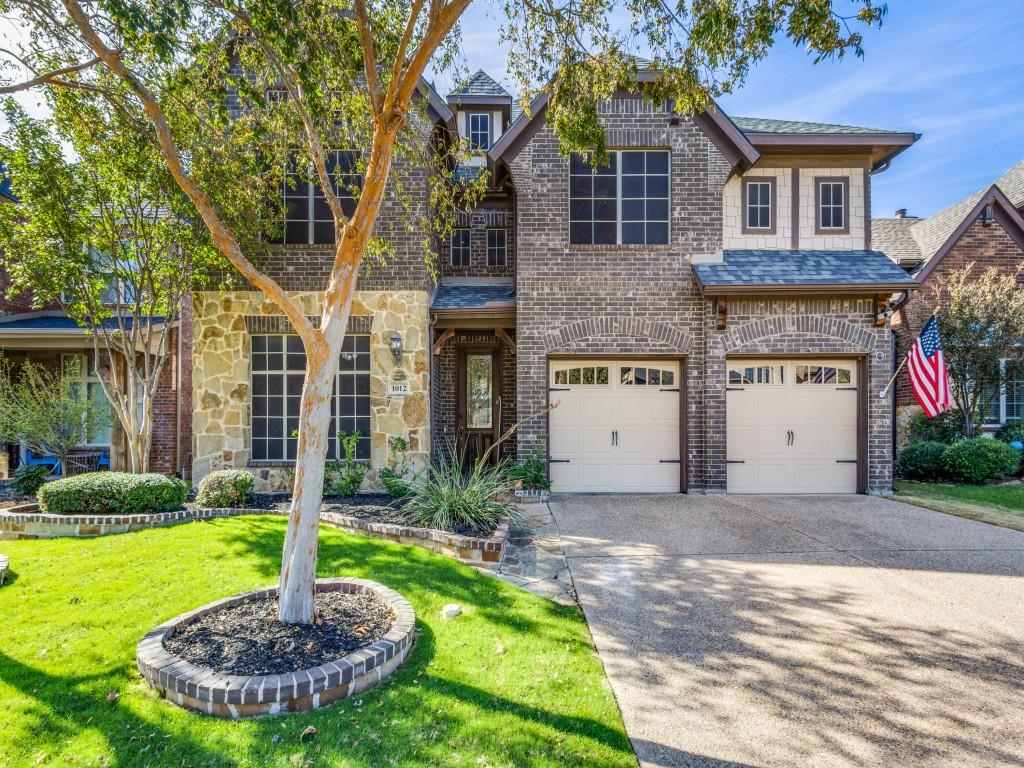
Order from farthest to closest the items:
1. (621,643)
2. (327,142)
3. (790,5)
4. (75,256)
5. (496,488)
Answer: (75,256), (496,488), (327,142), (790,5), (621,643)

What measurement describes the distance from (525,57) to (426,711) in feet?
20.8

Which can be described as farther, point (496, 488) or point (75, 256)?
point (75, 256)

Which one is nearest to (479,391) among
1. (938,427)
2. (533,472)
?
(533,472)

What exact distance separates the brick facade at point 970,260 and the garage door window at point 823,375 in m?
3.51

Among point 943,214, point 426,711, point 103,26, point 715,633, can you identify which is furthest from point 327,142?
point 943,214

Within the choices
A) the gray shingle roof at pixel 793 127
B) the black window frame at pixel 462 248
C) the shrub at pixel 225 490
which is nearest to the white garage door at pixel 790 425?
the gray shingle roof at pixel 793 127

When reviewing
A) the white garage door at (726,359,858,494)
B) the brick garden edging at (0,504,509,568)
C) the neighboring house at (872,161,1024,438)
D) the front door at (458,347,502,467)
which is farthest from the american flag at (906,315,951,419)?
the front door at (458,347,502,467)

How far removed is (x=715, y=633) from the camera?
3.96 m

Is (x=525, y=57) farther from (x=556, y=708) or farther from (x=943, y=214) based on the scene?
(x=943, y=214)

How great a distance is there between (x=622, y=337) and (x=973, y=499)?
6.52m

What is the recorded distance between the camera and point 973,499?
28.8 feet

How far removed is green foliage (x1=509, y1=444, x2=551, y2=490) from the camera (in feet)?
29.7

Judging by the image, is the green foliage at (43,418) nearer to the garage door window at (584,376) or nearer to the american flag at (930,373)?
the garage door window at (584,376)

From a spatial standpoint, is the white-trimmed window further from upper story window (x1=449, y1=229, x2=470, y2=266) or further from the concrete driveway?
the concrete driveway
